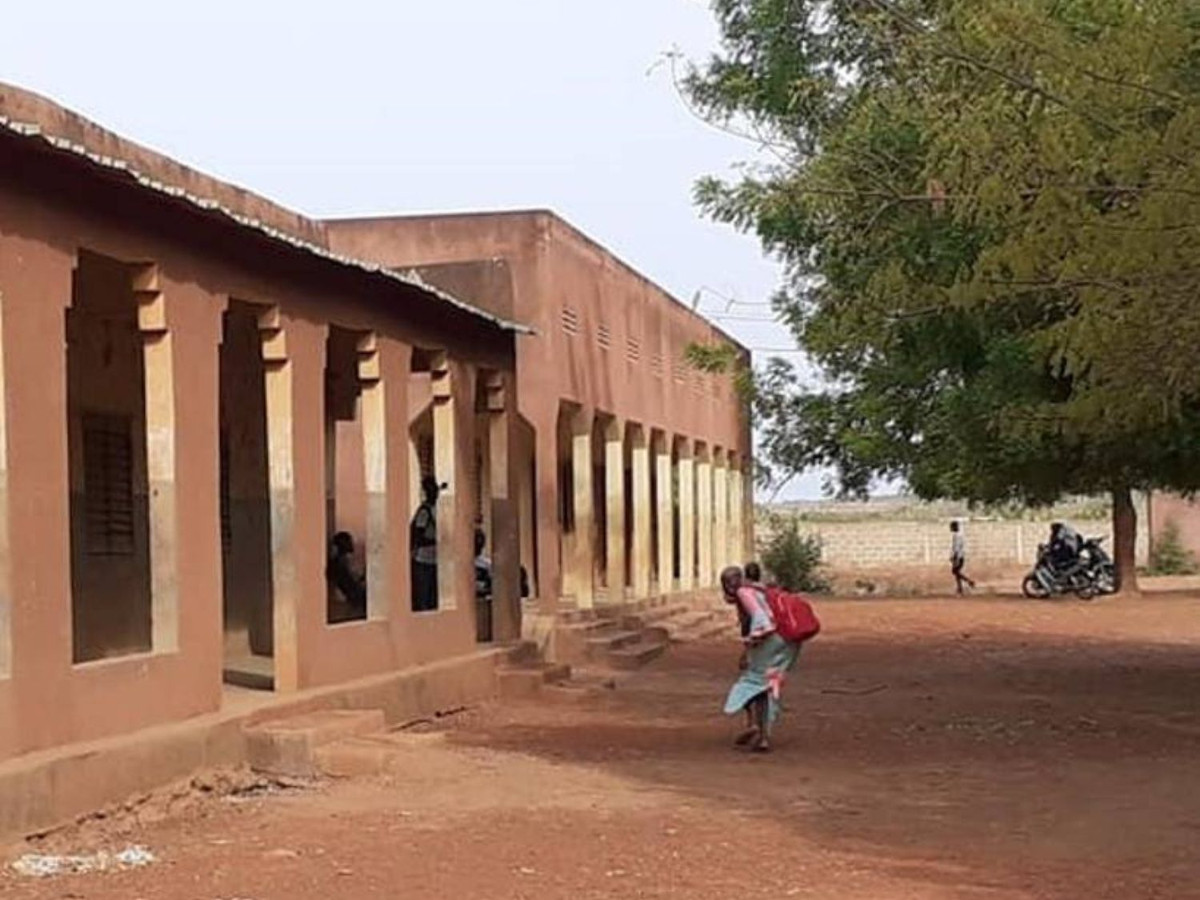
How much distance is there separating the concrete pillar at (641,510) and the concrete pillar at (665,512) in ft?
2.29

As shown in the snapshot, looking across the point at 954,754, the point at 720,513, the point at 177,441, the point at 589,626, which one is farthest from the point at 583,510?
the point at 177,441

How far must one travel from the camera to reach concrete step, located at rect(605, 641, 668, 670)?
68.5ft

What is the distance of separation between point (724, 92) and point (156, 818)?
9147 mm

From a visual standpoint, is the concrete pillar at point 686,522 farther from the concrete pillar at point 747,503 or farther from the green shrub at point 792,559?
the green shrub at point 792,559

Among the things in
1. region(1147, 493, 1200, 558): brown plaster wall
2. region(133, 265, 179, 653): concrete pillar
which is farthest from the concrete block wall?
region(133, 265, 179, 653): concrete pillar

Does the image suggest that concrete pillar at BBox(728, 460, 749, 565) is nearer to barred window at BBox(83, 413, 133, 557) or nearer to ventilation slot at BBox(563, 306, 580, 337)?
ventilation slot at BBox(563, 306, 580, 337)

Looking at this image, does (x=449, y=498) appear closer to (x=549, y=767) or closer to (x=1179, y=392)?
(x=549, y=767)

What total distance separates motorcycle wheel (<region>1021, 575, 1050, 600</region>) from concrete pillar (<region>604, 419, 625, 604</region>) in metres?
12.0

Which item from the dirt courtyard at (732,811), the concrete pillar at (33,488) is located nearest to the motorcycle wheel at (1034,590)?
the dirt courtyard at (732,811)

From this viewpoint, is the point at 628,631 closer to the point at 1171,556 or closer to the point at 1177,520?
the point at 1171,556

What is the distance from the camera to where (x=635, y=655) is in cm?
2136

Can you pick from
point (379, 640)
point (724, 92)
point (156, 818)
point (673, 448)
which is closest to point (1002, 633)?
point (673, 448)

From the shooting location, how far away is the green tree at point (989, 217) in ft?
32.0

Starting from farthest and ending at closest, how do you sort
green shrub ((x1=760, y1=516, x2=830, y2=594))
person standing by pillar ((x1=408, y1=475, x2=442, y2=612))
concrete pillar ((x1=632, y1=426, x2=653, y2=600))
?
green shrub ((x1=760, y1=516, x2=830, y2=594))
concrete pillar ((x1=632, y1=426, x2=653, y2=600))
person standing by pillar ((x1=408, y1=475, x2=442, y2=612))
